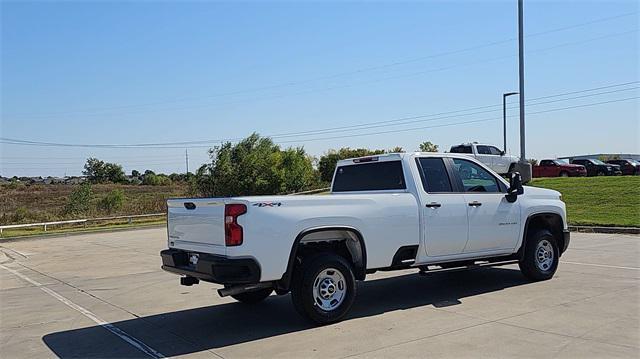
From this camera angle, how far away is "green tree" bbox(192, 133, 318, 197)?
54.8m

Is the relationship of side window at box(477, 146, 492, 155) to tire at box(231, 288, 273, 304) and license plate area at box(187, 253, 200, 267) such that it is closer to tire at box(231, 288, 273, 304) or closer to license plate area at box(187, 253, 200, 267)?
tire at box(231, 288, 273, 304)

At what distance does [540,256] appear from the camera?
9812 mm

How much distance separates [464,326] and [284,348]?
2148mm

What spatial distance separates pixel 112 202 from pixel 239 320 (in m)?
42.7

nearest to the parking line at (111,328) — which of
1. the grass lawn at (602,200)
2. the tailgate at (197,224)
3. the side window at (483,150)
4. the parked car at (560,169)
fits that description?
the tailgate at (197,224)

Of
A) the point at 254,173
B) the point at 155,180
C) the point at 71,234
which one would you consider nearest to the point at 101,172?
the point at 155,180

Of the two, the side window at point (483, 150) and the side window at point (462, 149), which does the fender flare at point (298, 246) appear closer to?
the side window at point (462, 149)

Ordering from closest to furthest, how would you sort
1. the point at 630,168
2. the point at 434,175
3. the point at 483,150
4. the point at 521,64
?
the point at 434,175, the point at 521,64, the point at 483,150, the point at 630,168

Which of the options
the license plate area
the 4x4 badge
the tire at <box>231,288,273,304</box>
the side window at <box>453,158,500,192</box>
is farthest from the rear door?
the license plate area

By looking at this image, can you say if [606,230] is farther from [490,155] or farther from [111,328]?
[111,328]

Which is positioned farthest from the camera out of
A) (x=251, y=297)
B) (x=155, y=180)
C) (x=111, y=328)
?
(x=155, y=180)

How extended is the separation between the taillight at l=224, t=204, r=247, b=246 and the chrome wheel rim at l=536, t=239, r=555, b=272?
5.44 metres

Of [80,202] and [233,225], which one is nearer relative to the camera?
[233,225]

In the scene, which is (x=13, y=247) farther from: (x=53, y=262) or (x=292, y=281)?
(x=292, y=281)
